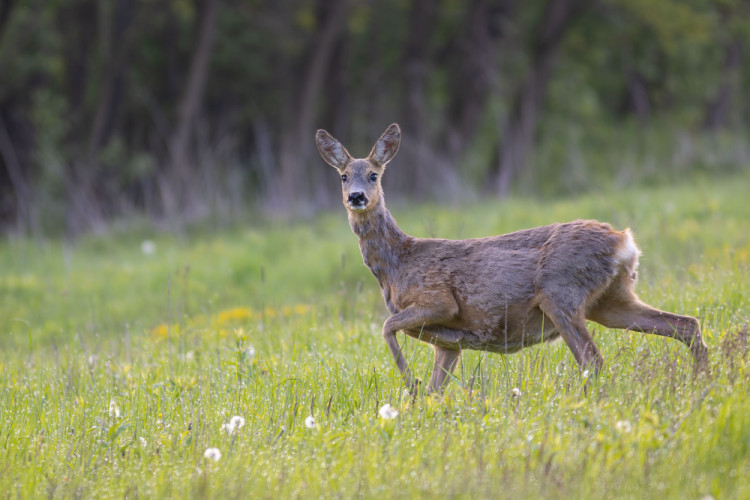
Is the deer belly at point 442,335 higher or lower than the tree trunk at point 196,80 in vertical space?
lower

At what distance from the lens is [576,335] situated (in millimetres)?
5242

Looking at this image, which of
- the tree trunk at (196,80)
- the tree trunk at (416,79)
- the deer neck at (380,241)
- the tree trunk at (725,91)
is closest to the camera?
the deer neck at (380,241)

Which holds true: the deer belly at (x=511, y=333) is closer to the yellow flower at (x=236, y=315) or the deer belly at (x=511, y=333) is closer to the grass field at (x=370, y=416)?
the grass field at (x=370, y=416)

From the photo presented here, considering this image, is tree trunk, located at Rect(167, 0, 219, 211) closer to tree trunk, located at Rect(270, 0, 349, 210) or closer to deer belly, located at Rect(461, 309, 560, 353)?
tree trunk, located at Rect(270, 0, 349, 210)

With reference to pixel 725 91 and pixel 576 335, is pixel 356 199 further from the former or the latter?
pixel 725 91

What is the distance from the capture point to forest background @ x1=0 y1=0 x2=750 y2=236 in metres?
18.2

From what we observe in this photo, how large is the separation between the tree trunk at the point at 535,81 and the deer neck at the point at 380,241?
14952mm

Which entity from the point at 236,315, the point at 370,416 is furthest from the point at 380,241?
the point at 236,315

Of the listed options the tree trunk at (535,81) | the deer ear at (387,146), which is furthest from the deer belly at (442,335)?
the tree trunk at (535,81)

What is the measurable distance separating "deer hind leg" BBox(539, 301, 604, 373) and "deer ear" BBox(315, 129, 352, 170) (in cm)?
219

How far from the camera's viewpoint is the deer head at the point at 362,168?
20.5 feet

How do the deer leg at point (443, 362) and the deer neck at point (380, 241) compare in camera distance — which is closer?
the deer leg at point (443, 362)

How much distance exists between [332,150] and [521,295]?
2038 millimetres

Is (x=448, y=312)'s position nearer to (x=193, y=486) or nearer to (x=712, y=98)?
(x=193, y=486)
